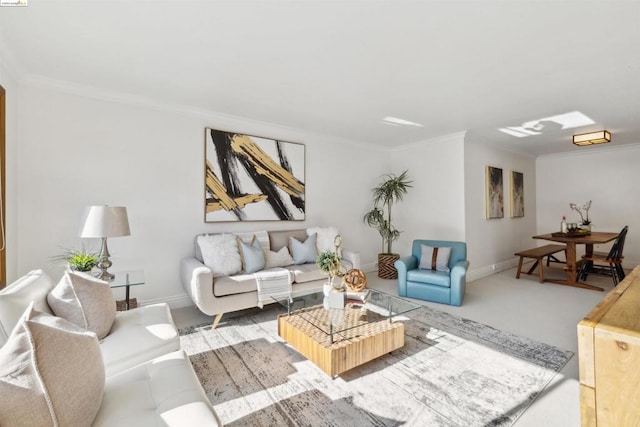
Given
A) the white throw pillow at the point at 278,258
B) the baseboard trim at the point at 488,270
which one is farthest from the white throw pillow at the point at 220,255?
the baseboard trim at the point at 488,270

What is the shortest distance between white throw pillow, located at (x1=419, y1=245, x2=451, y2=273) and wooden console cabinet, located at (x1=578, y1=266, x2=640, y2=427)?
339cm

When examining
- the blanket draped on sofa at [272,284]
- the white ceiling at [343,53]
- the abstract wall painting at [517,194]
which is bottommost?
the blanket draped on sofa at [272,284]

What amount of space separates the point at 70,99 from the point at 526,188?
8.07m

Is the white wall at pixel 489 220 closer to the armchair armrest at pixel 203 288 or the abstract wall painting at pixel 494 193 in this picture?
the abstract wall painting at pixel 494 193

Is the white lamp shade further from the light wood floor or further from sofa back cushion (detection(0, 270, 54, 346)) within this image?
the light wood floor

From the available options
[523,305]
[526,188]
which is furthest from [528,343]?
[526,188]

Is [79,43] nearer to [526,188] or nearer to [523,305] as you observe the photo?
[523,305]

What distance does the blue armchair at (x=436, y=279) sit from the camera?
3.71 metres

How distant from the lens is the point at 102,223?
8.48 ft

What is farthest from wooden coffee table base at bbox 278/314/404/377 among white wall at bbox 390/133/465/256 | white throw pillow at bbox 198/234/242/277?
white wall at bbox 390/133/465/256

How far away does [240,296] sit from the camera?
10.4ft

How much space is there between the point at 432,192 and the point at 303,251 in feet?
8.91

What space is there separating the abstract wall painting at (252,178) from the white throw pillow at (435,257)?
Answer: 1934 mm

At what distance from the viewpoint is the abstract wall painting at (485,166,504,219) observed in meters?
5.30
